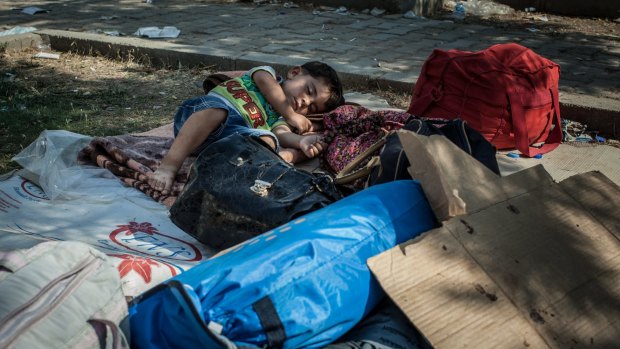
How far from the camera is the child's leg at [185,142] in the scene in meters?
3.08

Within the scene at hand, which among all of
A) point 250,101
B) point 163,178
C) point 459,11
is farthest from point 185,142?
point 459,11

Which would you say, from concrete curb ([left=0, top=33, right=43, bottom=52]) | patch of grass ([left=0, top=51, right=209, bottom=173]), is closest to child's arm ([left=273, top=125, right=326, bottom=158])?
patch of grass ([left=0, top=51, right=209, bottom=173])

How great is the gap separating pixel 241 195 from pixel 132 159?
3.36 feet

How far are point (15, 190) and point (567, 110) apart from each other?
3.36m

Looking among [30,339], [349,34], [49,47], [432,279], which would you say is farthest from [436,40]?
[30,339]

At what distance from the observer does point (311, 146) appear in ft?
11.1

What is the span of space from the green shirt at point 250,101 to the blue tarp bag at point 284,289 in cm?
148

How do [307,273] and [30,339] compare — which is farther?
[307,273]

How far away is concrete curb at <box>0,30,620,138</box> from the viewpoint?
420cm

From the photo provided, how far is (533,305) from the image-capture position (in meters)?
1.86

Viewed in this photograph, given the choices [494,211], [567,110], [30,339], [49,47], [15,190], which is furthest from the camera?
[49,47]

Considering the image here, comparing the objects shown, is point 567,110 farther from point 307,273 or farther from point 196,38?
point 196,38

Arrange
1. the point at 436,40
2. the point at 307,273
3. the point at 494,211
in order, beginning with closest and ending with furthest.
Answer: the point at 307,273
the point at 494,211
the point at 436,40

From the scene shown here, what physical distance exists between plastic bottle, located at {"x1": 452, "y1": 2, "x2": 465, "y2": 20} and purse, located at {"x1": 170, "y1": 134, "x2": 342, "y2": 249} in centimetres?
561
